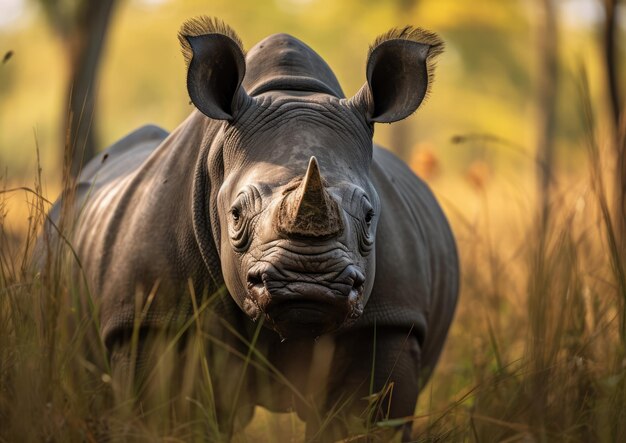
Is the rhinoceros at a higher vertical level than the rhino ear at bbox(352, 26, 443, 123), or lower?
lower

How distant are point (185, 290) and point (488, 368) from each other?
1979mm

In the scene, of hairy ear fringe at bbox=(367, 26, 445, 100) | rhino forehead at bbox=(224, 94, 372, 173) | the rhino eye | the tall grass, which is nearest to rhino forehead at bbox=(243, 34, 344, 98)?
rhino forehead at bbox=(224, 94, 372, 173)

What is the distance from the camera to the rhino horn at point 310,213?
329 centimetres

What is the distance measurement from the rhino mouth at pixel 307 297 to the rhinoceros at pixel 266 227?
0.09 feet

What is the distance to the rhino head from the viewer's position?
333cm

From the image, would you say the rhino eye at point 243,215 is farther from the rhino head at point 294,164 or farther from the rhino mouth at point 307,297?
the rhino mouth at point 307,297

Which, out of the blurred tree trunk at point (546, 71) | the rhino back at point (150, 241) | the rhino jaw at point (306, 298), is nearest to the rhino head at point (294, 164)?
the rhino jaw at point (306, 298)

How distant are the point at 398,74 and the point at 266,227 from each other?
100 centimetres

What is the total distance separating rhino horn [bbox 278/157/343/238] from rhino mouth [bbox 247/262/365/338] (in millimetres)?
112

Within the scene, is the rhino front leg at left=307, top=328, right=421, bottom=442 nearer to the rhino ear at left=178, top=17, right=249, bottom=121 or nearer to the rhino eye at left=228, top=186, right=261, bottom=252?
the rhino eye at left=228, top=186, right=261, bottom=252

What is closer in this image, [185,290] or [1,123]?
[185,290]

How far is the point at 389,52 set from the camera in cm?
414

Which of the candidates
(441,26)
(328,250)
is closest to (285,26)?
(441,26)

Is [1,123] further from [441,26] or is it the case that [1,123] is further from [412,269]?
[412,269]
